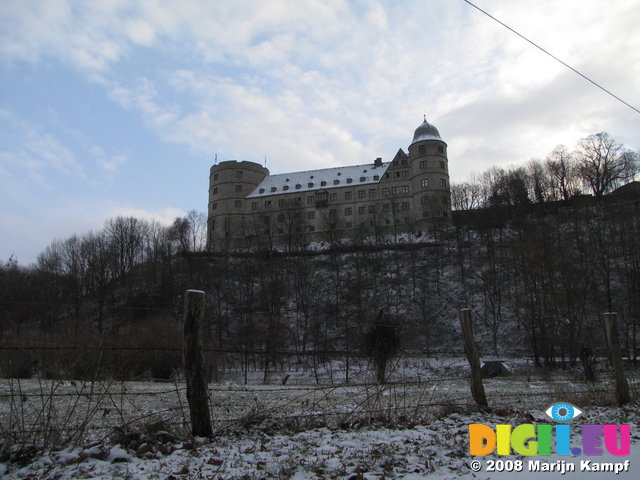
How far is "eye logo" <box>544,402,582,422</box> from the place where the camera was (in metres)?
7.61

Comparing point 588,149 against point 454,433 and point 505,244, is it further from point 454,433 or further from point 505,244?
point 454,433

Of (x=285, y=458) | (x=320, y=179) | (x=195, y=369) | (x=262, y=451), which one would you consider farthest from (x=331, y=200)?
(x=285, y=458)

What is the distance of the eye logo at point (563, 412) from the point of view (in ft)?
25.0

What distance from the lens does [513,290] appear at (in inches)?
1994

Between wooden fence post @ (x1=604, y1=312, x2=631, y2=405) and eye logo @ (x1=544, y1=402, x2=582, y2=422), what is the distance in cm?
226

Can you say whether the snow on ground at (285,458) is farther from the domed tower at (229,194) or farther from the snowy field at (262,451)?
the domed tower at (229,194)

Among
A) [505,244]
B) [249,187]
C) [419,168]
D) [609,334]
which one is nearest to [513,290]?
[505,244]

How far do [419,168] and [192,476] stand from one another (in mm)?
78157

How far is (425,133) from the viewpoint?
80.8 m

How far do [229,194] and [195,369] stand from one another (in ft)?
288

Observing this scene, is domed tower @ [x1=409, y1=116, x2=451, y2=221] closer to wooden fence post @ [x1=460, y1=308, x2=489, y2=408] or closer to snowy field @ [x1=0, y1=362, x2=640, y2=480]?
wooden fence post @ [x1=460, y1=308, x2=489, y2=408]

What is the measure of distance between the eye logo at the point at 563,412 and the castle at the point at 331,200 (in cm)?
6296
